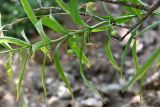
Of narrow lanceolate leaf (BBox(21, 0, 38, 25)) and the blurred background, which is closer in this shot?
narrow lanceolate leaf (BBox(21, 0, 38, 25))

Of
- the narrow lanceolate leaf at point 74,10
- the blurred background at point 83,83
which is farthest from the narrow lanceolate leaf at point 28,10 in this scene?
the blurred background at point 83,83

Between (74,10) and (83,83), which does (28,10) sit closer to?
(74,10)

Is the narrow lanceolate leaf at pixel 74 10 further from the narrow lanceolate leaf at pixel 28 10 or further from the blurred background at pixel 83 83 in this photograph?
the blurred background at pixel 83 83

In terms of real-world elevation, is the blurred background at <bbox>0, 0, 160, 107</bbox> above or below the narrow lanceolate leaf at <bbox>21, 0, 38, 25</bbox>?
below

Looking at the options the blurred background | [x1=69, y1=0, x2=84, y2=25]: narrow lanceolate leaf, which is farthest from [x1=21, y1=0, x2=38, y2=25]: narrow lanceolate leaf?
the blurred background

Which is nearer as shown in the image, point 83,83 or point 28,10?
point 28,10

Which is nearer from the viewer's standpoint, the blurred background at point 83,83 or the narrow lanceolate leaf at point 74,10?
the narrow lanceolate leaf at point 74,10

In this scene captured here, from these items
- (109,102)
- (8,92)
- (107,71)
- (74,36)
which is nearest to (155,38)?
(107,71)

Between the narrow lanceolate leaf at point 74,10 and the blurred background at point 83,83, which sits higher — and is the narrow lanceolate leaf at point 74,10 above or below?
above

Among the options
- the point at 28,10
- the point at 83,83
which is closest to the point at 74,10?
the point at 28,10

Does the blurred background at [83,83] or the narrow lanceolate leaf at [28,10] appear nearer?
the narrow lanceolate leaf at [28,10]

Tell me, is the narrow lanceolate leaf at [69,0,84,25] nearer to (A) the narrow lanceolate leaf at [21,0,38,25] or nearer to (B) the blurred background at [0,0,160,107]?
(A) the narrow lanceolate leaf at [21,0,38,25]
